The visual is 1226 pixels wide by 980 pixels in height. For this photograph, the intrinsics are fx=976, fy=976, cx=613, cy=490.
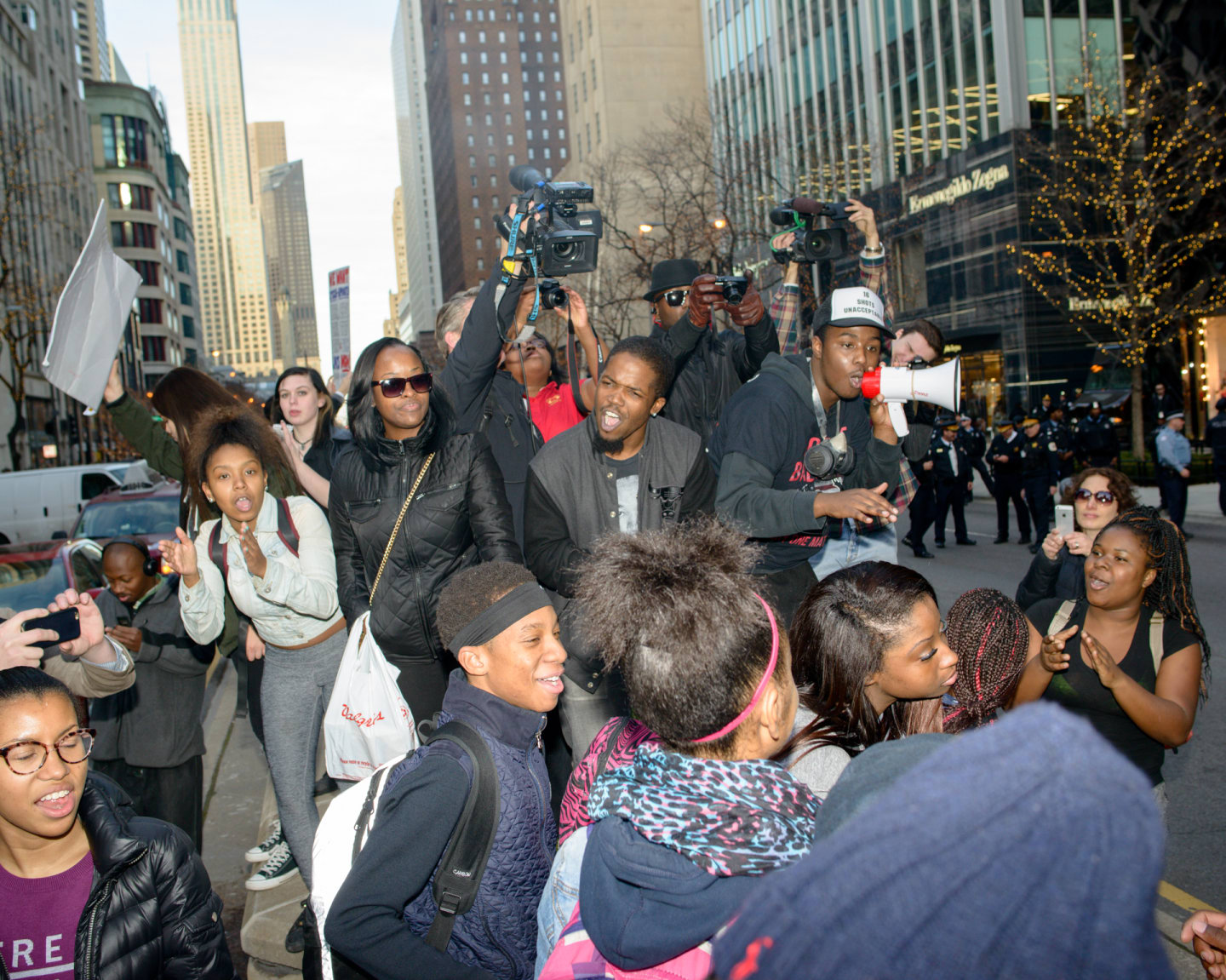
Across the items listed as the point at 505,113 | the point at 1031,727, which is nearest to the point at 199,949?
the point at 1031,727

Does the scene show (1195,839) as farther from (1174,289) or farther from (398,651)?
(1174,289)

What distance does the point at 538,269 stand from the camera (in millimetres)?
4277

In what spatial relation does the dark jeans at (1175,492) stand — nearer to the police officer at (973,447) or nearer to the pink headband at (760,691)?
the police officer at (973,447)

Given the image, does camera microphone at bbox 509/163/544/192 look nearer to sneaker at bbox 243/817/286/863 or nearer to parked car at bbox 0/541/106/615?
sneaker at bbox 243/817/286/863

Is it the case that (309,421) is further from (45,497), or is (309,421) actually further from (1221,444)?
(45,497)

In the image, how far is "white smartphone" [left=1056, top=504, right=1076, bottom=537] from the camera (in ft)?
15.0

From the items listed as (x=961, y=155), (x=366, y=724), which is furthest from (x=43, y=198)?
(x=366, y=724)

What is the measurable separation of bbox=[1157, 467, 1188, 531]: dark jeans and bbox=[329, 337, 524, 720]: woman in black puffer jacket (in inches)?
481

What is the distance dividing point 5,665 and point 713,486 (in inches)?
97.2

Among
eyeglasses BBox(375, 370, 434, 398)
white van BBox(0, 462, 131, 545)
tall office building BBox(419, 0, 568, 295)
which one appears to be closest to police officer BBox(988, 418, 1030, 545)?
eyeglasses BBox(375, 370, 434, 398)

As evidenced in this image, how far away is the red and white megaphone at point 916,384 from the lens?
353cm

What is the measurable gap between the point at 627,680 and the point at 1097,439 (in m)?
15.9

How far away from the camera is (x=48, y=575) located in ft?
25.8

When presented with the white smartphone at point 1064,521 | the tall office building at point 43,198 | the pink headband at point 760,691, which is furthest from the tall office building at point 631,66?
the pink headband at point 760,691
